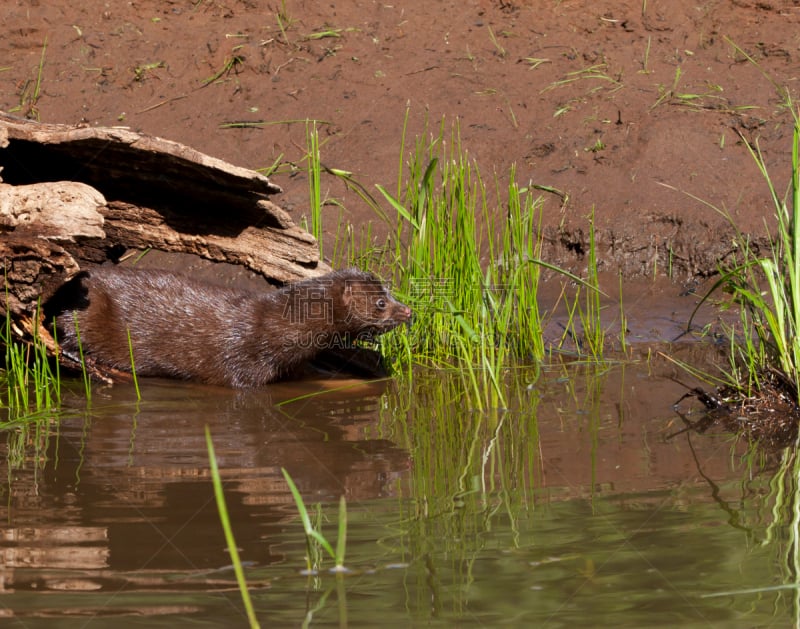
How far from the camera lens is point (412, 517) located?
3.86 meters

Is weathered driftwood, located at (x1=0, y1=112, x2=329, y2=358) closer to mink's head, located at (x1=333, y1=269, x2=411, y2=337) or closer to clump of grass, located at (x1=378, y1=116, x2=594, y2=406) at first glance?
mink's head, located at (x1=333, y1=269, x2=411, y2=337)

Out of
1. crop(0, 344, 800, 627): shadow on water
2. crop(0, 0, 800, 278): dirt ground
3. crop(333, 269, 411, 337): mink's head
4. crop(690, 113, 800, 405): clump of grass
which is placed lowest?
crop(0, 344, 800, 627): shadow on water

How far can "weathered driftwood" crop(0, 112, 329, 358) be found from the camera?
19.1 ft

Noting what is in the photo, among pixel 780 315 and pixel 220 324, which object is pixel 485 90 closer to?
pixel 220 324

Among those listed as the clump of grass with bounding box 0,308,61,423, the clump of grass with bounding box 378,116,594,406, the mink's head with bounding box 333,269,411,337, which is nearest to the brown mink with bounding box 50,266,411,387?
the mink's head with bounding box 333,269,411,337

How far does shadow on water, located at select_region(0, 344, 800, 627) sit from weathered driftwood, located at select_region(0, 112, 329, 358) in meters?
0.93

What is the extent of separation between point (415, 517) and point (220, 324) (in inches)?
144

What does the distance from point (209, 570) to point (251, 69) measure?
7555 millimetres

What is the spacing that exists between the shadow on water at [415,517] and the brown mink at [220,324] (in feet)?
3.59

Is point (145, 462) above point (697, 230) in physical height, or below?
below

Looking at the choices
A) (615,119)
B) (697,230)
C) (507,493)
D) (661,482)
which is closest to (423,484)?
(507,493)

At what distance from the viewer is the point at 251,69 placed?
1017 cm

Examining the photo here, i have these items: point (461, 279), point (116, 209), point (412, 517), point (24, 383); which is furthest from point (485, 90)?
point (412, 517)

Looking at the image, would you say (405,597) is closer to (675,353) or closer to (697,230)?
(675,353)
